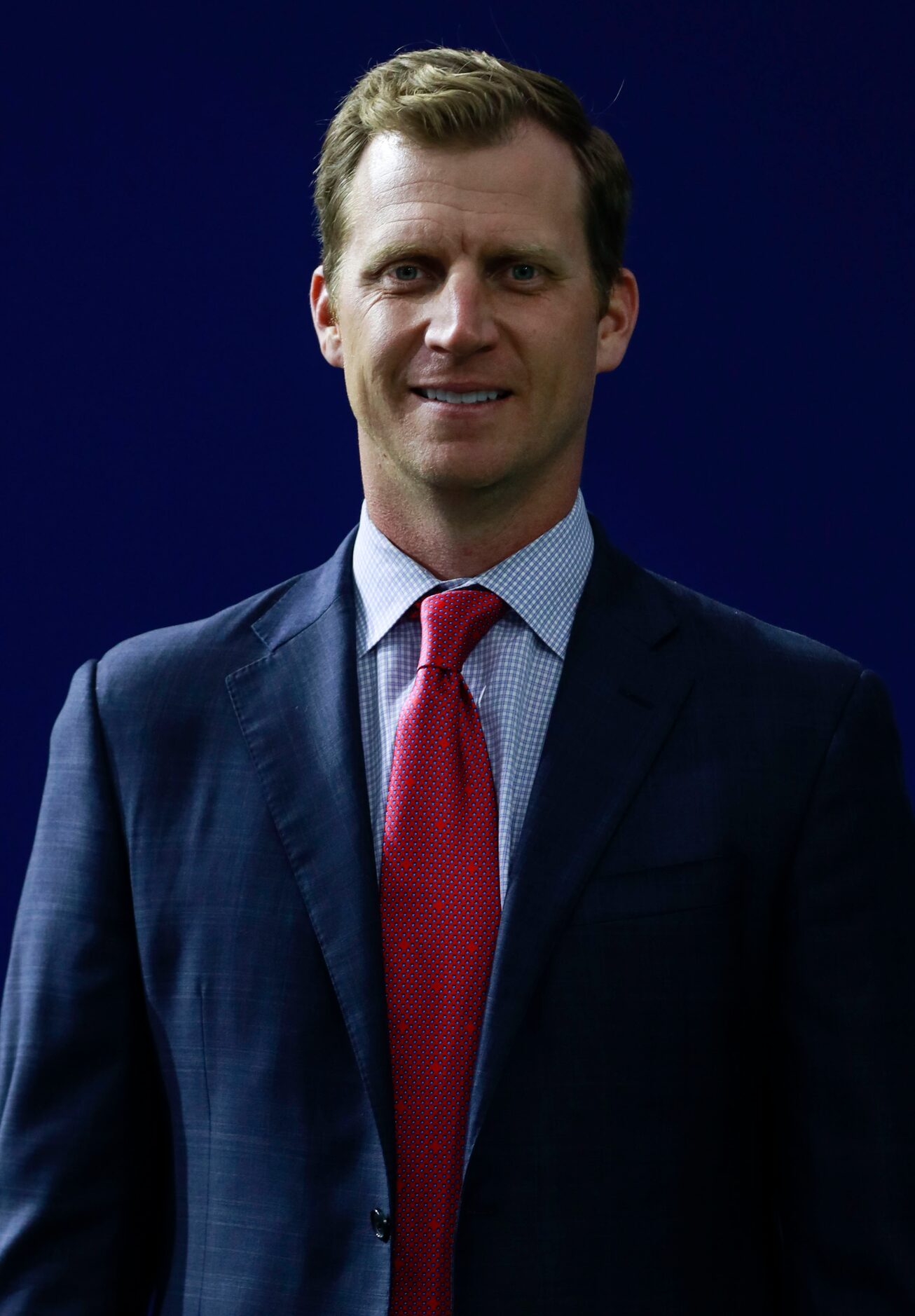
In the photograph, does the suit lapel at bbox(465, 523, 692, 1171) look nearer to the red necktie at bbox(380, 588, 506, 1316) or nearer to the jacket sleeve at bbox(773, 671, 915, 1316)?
the red necktie at bbox(380, 588, 506, 1316)

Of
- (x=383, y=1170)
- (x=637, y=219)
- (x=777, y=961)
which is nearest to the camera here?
(x=383, y=1170)

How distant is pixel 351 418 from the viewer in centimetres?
243

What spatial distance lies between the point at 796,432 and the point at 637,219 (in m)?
0.35

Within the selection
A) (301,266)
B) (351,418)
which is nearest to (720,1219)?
(351,418)

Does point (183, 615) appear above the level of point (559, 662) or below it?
above

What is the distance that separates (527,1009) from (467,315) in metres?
0.61

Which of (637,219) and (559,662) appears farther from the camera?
(637,219)

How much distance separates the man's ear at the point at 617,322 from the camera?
179 cm

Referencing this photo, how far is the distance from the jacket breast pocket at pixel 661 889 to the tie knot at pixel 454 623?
0.24 meters

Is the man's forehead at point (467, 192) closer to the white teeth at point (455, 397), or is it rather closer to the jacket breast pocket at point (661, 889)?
the white teeth at point (455, 397)

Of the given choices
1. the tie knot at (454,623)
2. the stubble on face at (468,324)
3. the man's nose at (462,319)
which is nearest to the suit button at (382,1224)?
the tie knot at (454,623)

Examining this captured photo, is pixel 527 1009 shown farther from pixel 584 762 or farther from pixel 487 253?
pixel 487 253

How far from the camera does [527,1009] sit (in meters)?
1.52

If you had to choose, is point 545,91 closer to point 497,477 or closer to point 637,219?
point 497,477
